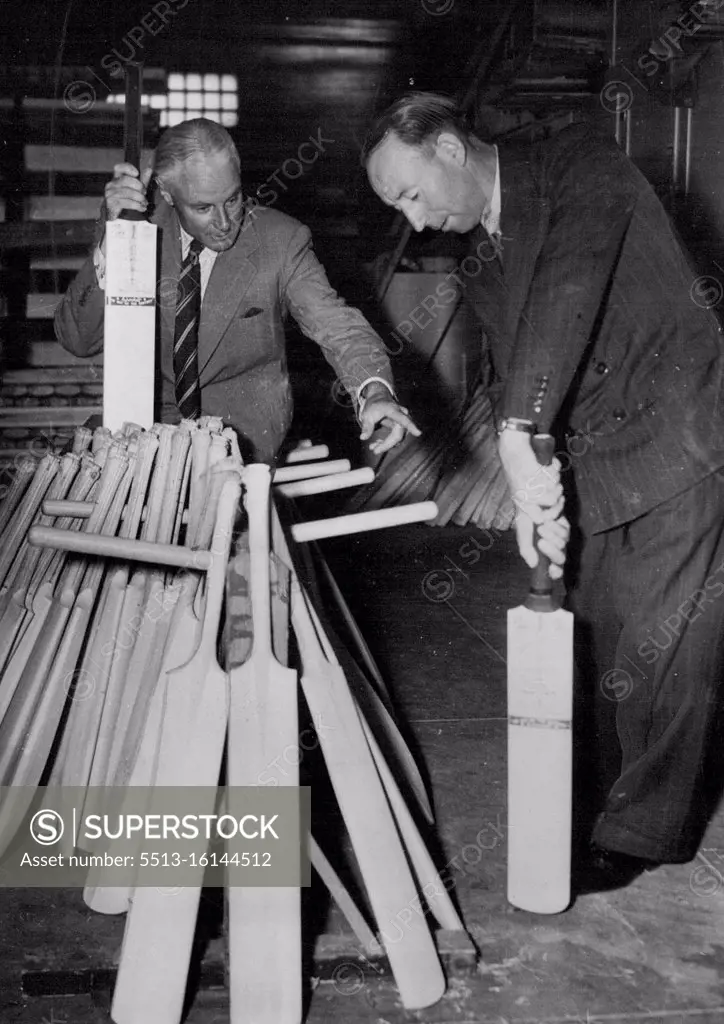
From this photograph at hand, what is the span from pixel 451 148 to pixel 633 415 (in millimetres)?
699

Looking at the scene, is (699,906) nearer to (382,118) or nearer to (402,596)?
(382,118)

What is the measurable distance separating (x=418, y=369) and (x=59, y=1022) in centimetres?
740

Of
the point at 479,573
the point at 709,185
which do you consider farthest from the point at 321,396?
the point at 709,185

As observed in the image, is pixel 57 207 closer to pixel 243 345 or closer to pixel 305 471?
pixel 243 345

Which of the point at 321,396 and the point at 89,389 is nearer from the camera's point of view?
the point at 89,389

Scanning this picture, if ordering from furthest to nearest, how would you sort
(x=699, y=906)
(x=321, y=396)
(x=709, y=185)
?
(x=321, y=396) → (x=709, y=185) → (x=699, y=906)

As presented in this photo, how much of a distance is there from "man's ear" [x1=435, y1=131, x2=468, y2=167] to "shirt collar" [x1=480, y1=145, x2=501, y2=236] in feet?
0.26

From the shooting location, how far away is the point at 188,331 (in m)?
3.48

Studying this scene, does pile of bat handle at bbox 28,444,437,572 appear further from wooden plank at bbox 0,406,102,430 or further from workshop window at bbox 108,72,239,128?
workshop window at bbox 108,72,239,128

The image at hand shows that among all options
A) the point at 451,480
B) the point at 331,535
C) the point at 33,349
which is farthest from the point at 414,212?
the point at 33,349

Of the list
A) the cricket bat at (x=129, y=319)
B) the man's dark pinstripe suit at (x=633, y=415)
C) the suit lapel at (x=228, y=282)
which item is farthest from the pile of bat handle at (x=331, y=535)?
the suit lapel at (x=228, y=282)

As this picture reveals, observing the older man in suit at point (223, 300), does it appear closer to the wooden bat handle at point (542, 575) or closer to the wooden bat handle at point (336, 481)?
the wooden bat handle at point (336, 481)

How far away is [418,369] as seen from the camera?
8906 mm

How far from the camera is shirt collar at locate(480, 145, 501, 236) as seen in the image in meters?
2.20
